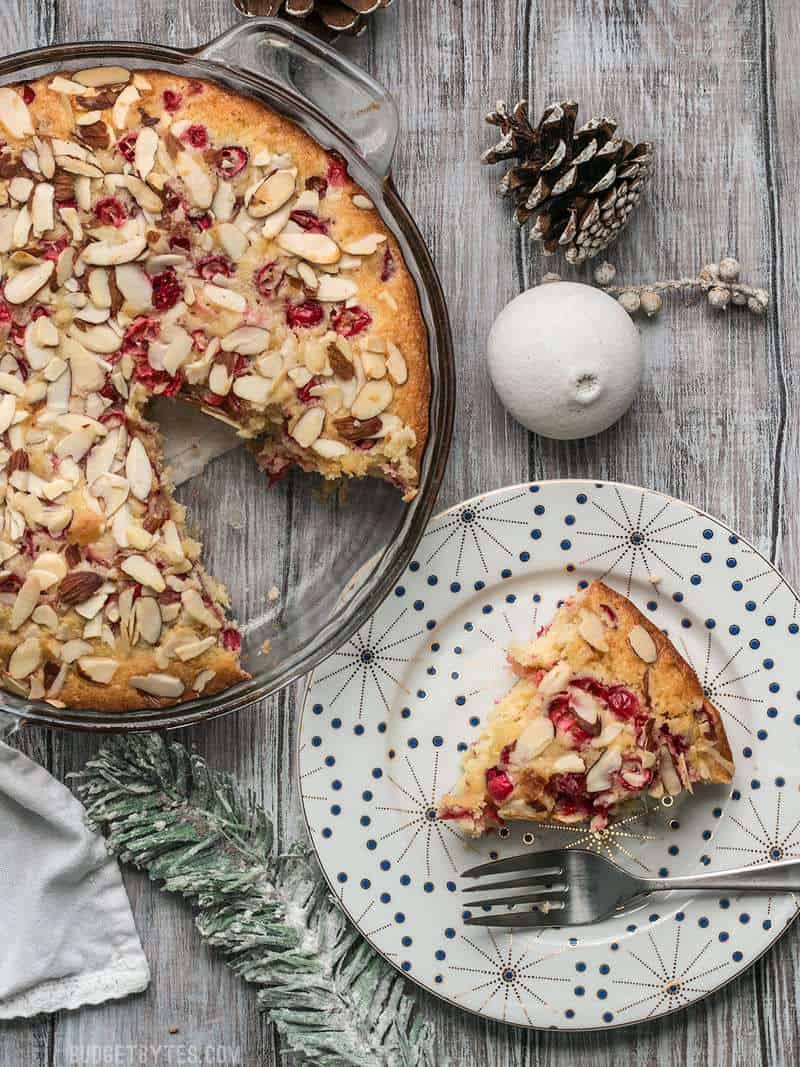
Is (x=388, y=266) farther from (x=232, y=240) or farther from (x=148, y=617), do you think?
(x=148, y=617)

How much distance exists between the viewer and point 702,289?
1.81 metres

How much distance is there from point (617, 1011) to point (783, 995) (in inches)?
12.2

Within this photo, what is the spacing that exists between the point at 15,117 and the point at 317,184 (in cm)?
45

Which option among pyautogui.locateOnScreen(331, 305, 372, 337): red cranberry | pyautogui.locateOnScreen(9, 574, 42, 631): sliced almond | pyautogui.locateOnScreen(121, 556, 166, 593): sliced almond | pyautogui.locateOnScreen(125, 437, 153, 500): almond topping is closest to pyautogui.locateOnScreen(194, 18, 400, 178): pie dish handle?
pyautogui.locateOnScreen(331, 305, 372, 337): red cranberry

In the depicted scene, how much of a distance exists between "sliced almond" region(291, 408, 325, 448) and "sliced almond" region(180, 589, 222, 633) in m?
0.29

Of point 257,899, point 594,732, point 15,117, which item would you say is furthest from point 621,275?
point 257,899

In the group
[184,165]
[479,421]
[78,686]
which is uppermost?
[184,165]

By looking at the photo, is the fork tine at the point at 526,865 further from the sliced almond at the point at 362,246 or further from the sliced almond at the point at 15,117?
the sliced almond at the point at 15,117

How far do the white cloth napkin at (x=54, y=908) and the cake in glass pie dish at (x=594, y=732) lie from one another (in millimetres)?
616

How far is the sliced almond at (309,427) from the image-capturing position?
1594mm

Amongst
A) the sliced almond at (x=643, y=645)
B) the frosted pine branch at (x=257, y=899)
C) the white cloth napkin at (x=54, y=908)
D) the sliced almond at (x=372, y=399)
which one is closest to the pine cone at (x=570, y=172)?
the sliced almond at (x=372, y=399)

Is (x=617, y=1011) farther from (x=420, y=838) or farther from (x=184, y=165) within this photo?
(x=184, y=165)

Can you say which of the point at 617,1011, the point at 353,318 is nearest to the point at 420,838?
the point at 617,1011

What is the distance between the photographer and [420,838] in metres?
1.76
